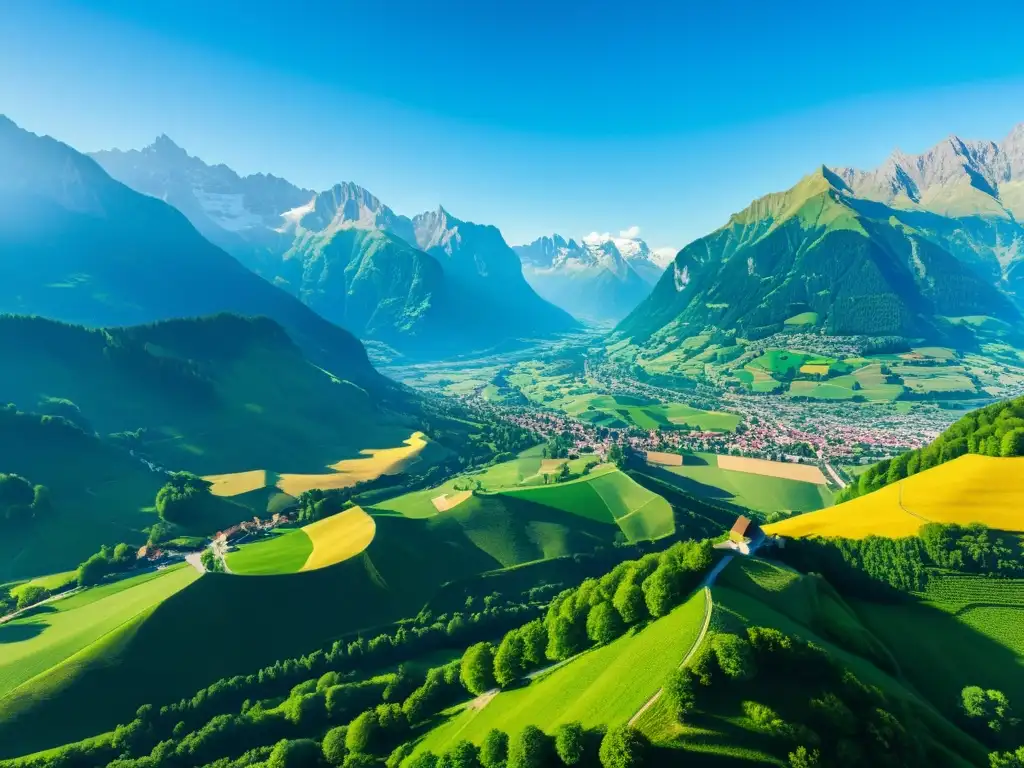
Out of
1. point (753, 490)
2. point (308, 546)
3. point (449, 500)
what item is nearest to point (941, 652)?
→ point (449, 500)

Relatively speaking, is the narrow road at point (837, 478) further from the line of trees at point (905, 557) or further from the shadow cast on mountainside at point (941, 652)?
the shadow cast on mountainside at point (941, 652)

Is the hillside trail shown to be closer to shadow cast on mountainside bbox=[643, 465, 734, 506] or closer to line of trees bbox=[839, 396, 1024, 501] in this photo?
line of trees bbox=[839, 396, 1024, 501]

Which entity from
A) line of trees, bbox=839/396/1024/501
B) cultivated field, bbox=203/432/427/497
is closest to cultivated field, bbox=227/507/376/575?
cultivated field, bbox=203/432/427/497

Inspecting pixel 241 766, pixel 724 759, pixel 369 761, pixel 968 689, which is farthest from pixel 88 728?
pixel 968 689

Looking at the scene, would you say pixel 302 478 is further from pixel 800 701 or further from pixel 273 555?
pixel 800 701

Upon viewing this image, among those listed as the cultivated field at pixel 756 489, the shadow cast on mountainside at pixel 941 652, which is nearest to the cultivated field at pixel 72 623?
the shadow cast on mountainside at pixel 941 652

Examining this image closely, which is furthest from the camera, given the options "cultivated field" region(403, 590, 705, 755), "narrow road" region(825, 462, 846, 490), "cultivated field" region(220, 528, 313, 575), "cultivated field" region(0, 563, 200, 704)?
"narrow road" region(825, 462, 846, 490)

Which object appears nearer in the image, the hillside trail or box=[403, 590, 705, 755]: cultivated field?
the hillside trail
